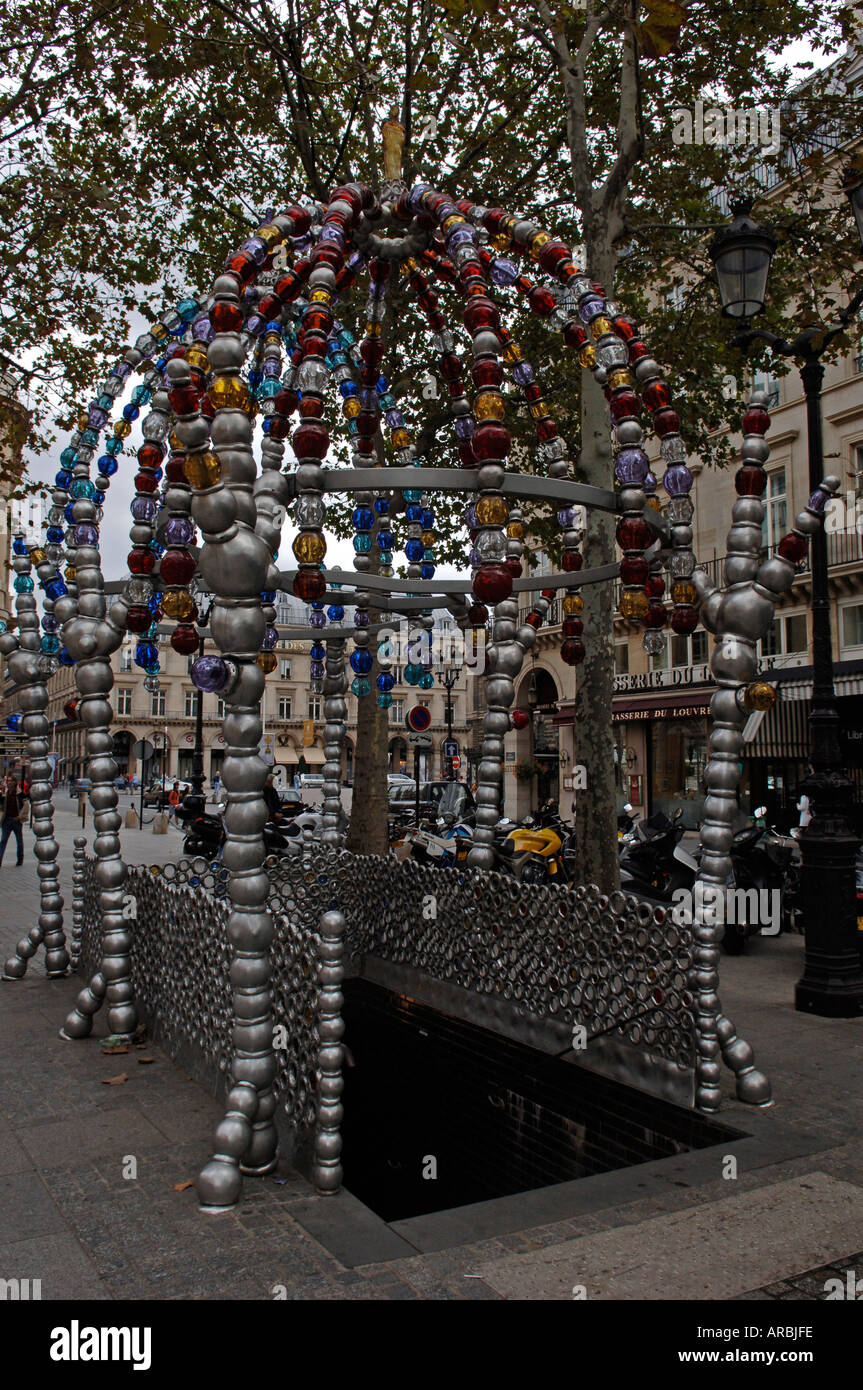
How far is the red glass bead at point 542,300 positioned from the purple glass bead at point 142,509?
270 cm

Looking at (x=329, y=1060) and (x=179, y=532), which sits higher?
(x=179, y=532)

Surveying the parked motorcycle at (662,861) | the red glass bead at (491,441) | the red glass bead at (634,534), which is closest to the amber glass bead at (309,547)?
the red glass bead at (491,441)

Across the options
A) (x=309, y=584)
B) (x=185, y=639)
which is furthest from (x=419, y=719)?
(x=309, y=584)

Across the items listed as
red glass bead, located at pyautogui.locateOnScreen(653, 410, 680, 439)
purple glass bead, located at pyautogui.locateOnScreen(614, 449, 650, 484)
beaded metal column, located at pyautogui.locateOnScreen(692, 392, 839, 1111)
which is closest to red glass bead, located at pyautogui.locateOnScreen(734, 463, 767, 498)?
beaded metal column, located at pyautogui.locateOnScreen(692, 392, 839, 1111)

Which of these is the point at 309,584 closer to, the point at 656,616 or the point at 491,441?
the point at 491,441

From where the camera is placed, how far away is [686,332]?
13188 mm

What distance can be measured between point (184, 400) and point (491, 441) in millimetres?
1338

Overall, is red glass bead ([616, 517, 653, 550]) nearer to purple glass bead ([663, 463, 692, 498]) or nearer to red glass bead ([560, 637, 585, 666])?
purple glass bead ([663, 463, 692, 498])

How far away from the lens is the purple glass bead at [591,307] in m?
5.02

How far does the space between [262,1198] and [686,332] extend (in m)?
12.3

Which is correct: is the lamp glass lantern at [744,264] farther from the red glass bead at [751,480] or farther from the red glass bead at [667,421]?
the red glass bead at [751,480]

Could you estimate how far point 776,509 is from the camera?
25859 mm

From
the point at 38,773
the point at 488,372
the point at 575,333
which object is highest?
the point at 575,333

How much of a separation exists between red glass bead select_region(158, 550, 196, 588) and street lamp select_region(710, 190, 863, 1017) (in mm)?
4356
